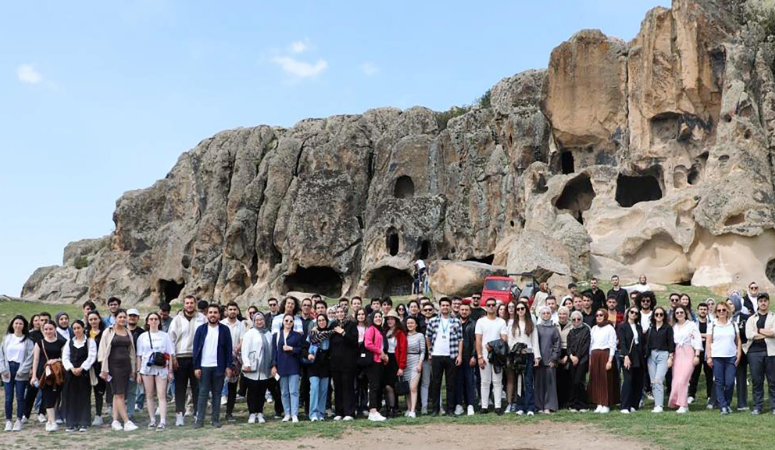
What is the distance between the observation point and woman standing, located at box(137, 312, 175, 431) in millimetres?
11664

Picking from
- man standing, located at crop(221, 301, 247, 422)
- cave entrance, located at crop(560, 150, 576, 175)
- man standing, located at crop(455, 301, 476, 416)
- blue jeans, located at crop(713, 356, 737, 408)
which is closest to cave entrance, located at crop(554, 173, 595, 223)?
cave entrance, located at crop(560, 150, 576, 175)

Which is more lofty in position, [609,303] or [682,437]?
[609,303]

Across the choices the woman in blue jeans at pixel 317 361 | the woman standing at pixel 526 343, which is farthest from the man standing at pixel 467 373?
the woman in blue jeans at pixel 317 361

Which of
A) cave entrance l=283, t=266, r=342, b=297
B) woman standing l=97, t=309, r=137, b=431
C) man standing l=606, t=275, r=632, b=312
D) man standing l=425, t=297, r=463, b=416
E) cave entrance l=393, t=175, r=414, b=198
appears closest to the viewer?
woman standing l=97, t=309, r=137, b=431

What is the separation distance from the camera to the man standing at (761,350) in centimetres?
1197

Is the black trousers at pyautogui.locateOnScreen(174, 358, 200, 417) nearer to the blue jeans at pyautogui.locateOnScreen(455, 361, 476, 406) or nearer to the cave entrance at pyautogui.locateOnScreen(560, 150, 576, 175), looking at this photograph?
the blue jeans at pyautogui.locateOnScreen(455, 361, 476, 406)

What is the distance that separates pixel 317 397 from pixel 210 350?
1.80m

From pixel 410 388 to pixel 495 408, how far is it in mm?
1350

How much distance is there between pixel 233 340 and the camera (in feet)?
42.3

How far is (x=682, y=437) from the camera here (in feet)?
33.6

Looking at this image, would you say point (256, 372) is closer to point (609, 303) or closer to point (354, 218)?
point (609, 303)

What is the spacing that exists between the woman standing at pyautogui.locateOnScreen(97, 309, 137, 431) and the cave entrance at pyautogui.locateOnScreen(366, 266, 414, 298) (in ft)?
92.0

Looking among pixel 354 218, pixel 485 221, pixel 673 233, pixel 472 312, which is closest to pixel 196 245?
pixel 354 218

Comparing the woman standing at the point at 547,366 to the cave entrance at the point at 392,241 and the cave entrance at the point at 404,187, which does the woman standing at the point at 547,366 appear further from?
the cave entrance at the point at 404,187
